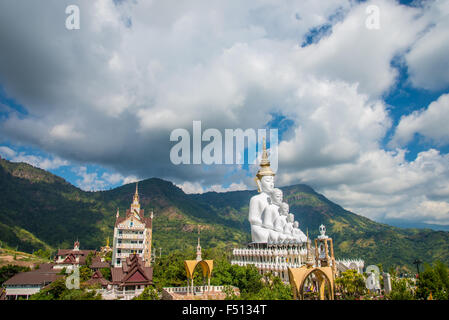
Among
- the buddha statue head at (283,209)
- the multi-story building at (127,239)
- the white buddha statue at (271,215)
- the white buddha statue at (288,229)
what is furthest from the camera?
the multi-story building at (127,239)

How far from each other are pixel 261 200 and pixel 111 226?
338ft

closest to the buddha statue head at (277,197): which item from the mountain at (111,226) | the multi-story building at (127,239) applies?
the multi-story building at (127,239)

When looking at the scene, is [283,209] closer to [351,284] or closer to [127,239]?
[351,284]

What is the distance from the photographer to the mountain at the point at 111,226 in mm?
104125

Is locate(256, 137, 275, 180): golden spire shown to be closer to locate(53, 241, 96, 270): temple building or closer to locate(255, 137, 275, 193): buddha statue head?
locate(255, 137, 275, 193): buddha statue head

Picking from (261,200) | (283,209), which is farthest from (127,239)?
Answer: (283,209)

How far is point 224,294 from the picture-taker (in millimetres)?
27484

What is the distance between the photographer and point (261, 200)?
158 feet

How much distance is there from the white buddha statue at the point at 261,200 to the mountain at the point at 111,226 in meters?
59.1

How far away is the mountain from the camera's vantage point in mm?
104125

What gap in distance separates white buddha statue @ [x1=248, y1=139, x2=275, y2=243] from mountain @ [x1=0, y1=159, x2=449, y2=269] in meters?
59.1

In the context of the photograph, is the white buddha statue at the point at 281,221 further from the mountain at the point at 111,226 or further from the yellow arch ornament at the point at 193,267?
the mountain at the point at 111,226
